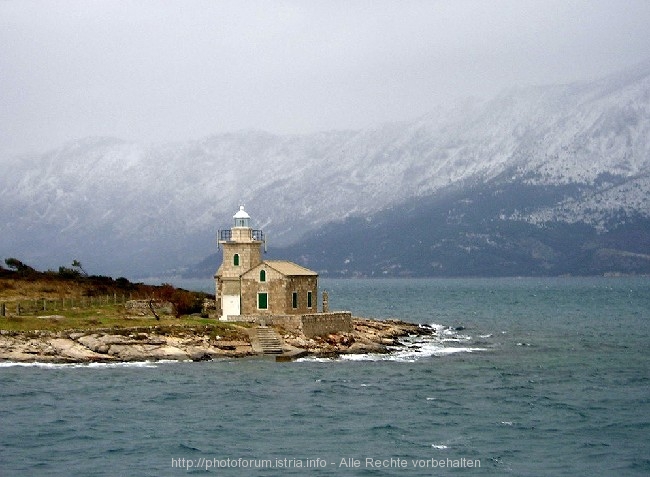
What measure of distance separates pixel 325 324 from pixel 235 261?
930cm

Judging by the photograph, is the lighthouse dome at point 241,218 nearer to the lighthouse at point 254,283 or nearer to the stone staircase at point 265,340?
the lighthouse at point 254,283

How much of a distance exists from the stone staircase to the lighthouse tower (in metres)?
6.34

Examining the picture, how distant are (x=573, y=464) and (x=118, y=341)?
3930cm

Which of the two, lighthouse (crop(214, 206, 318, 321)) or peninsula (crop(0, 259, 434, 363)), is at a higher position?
lighthouse (crop(214, 206, 318, 321))

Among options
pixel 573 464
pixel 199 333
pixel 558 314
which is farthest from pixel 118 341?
pixel 558 314

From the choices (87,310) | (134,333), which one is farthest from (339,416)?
(87,310)

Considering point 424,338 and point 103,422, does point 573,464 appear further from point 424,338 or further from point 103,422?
point 424,338

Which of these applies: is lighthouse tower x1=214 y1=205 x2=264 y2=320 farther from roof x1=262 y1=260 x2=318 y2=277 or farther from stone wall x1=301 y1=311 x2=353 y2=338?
stone wall x1=301 y1=311 x2=353 y2=338

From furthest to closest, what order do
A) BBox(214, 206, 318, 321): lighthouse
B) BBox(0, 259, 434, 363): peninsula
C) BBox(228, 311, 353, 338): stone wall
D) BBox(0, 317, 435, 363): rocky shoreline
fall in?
BBox(214, 206, 318, 321): lighthouse → BBox(228, 311, 353, 338): stone wall → BBox(0, 259, 434, 363): peninsula → BBox(0, 317, 435, 363): rocky shoreline

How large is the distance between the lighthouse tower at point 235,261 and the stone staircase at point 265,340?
20.8 ft

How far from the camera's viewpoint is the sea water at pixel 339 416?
44781 millimetres

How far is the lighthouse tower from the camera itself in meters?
87.8

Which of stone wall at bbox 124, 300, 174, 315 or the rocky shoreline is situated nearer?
the rocky shoreline

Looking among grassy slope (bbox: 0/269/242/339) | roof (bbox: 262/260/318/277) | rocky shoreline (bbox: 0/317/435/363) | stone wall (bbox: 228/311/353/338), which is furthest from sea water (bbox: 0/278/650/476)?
roof (bbox: 262/260/318/277)
